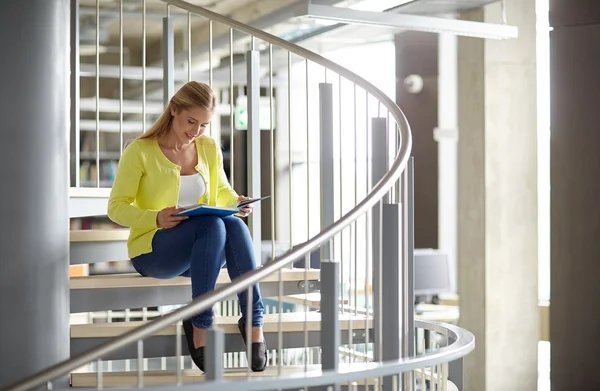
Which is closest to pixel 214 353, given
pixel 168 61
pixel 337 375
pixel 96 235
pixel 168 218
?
pixel 337 375

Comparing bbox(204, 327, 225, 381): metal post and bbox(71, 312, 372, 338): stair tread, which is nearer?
bbox(204, 327, 225, 381): metal post

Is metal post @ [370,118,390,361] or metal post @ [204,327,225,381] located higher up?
metal post @ [370,118,390,361]

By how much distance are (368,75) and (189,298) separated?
5.90 meters

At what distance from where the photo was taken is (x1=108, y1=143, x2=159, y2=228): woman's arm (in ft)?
10.6

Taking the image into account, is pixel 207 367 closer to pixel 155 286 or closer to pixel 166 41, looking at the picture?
pixel 155 286

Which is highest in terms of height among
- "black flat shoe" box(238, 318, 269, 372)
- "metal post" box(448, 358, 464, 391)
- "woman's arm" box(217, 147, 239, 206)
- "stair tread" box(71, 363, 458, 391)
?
→ "woman's arm" box(217, 147, 239, 206)

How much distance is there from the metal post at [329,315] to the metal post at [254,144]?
1.13 meters

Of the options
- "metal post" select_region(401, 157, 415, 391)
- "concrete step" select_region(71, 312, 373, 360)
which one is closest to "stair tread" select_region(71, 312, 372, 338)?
"concrete step" select_region(71, 312, 373, 360)

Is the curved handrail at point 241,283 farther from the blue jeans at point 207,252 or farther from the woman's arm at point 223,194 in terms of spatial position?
the woman's arm at point 223,194

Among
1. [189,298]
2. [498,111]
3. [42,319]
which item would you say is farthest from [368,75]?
[42,319]

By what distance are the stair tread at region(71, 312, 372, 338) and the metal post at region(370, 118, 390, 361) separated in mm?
243

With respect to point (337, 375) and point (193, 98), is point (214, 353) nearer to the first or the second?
point (337, 375)

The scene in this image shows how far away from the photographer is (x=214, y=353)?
2.38 meters

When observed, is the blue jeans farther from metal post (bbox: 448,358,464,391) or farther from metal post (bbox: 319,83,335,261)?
metal post (bbox: 448,358,464,391)
